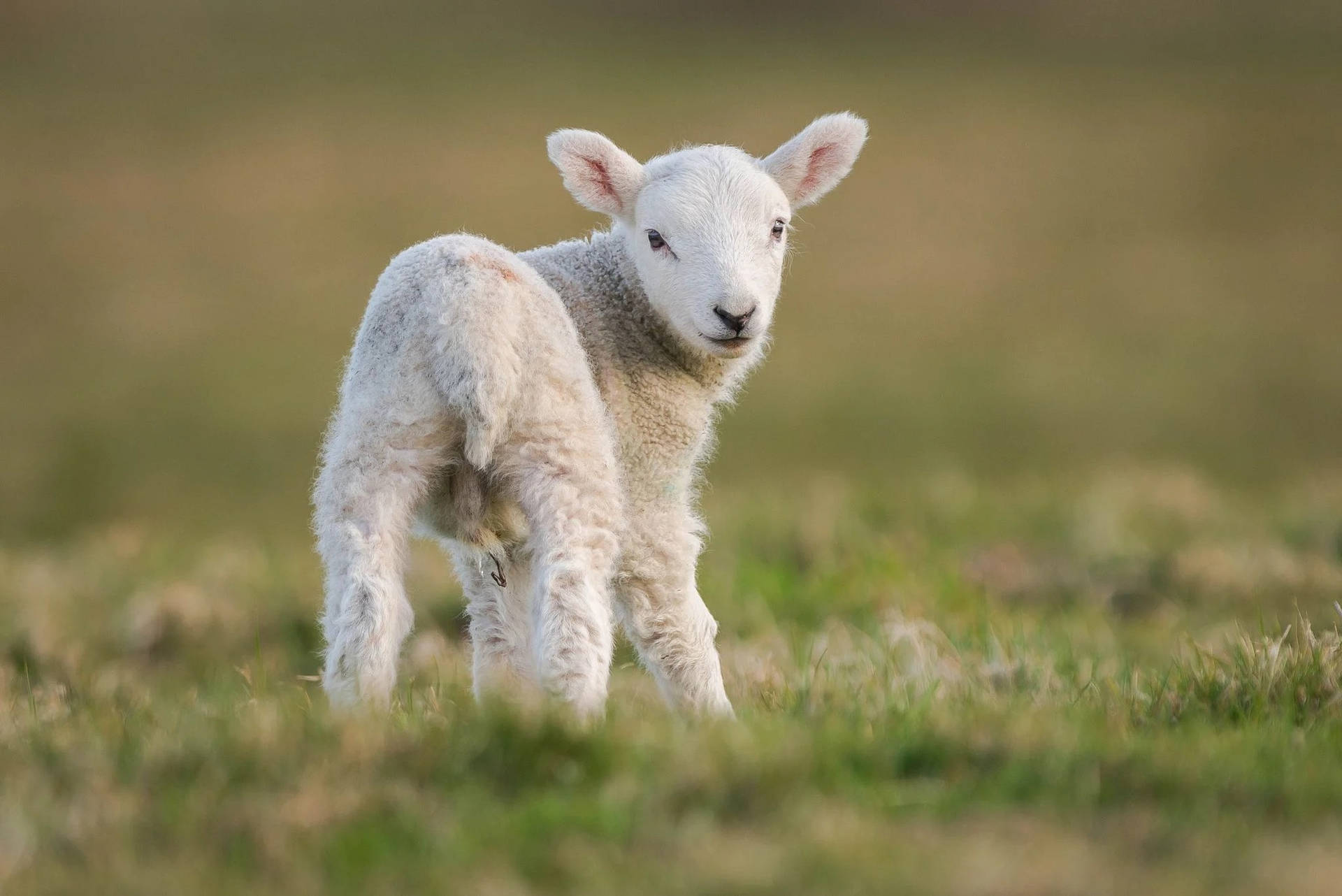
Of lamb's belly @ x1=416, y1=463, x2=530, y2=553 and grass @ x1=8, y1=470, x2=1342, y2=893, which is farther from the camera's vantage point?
lamb's belly @ x1=416, y1=463, x2=530, y2=553

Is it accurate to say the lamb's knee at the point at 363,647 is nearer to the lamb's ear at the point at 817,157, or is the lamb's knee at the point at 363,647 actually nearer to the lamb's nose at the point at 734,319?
the lamb's nose at the point at 734,319

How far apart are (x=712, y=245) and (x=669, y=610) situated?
123cm

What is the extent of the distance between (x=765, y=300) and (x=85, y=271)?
25191 millimetres

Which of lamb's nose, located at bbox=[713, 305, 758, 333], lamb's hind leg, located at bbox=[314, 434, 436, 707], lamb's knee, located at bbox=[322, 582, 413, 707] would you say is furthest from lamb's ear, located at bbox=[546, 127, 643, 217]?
lamb's knee, located at bbox=[322, 582, 413, 707]

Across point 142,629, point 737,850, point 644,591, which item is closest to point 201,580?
point 142,629

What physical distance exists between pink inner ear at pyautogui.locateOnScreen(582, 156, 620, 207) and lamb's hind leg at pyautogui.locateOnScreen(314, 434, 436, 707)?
157cm

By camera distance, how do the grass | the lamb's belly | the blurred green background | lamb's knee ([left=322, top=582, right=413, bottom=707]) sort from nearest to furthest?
the grass < lamb's knee ([left=322, top=582, right=413, bottom=707]) < the lamb's belly < the blurred green background

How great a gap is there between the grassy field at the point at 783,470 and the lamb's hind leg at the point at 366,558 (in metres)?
0.25

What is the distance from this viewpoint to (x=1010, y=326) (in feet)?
87.4

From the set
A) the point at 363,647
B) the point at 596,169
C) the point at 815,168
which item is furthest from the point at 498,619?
the point at 815,168

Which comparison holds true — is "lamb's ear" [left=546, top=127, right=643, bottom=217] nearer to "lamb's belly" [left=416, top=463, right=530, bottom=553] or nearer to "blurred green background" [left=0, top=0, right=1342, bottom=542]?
"lamb's belly" [left=416, top=463, right=530, bottom=553]

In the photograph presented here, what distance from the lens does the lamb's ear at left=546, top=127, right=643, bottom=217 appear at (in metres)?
5.72

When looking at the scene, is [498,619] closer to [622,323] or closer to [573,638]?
[622,323]

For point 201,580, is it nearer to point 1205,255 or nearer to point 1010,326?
point 1010,326
